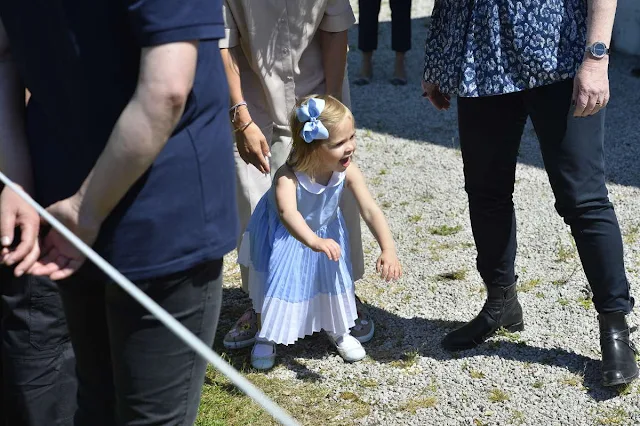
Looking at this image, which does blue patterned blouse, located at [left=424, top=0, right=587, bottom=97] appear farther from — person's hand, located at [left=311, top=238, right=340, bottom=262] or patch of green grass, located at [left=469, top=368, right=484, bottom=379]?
patch of green grass, located at [left=469, top=368, right=484, bottom=379]

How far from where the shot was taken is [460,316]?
11.8ft

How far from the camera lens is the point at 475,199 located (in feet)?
10.2

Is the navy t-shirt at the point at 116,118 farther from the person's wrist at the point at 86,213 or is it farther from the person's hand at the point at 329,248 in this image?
the person's hand at the point at 329,248

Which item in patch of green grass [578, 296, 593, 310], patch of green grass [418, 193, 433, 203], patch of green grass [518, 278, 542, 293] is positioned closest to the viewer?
patch of green grass [578, 296, 593, 310]

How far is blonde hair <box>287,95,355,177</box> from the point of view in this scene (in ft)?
9.75

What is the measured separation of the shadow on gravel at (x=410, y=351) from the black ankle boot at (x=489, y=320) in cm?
3

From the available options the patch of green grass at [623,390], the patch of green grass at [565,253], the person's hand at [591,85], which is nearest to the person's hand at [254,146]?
the person's hand at [591,85]

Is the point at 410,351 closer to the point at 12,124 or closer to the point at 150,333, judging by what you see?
the point at 150,333

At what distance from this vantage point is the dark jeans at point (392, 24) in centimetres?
700

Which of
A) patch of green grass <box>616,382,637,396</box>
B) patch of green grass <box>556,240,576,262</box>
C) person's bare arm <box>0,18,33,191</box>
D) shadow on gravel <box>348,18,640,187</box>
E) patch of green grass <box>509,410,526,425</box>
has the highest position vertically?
person's bare arm <box>0,18,33,191</box>

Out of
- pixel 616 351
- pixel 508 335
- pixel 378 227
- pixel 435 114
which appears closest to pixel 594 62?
pixel 378 227

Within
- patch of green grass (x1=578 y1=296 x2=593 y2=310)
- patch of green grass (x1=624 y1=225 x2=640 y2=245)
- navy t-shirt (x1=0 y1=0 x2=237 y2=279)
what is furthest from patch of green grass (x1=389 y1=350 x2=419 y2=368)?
navy t-shirt (x1=0 y1=0 x2=237 y2=279)

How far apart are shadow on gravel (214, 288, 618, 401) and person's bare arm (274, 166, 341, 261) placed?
592mm

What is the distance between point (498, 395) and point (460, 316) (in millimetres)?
578
